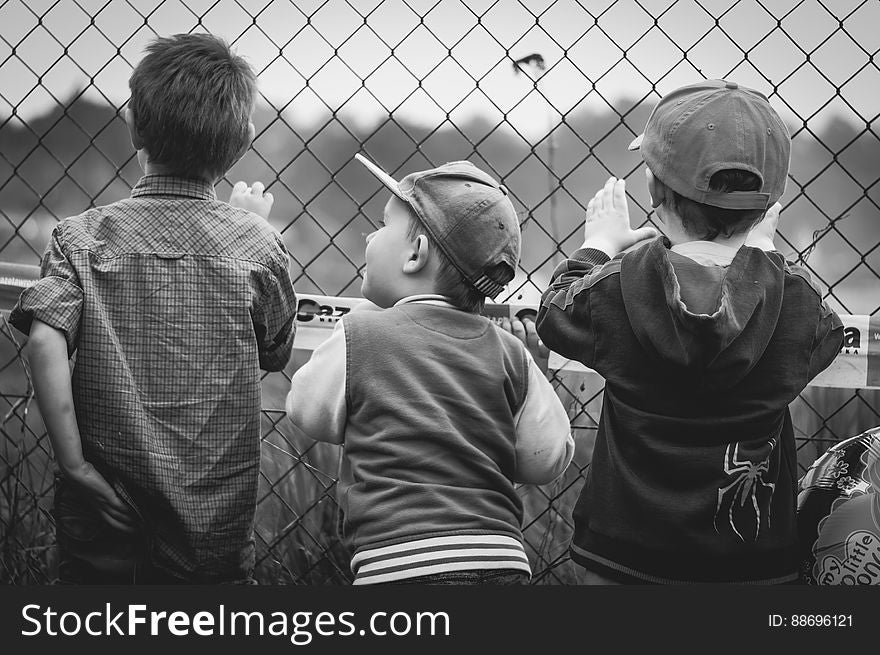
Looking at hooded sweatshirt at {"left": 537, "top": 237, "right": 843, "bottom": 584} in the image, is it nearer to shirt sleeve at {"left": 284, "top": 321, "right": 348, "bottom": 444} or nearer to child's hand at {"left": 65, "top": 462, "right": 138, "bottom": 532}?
shirt sleeve at {"left": 284, "top": 321, "right": 348, "bottom": 444}

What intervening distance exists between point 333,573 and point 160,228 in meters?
1.26

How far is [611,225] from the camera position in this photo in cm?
200

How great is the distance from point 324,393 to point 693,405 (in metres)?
0.71

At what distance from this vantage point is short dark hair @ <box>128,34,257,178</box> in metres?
1.92

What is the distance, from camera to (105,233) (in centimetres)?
189

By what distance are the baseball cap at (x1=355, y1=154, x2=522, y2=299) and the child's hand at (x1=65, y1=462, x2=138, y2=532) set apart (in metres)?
0.83

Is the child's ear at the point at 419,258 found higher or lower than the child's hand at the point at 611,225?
lower

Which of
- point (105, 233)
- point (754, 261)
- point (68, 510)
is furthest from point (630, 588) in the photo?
point (105, 233)

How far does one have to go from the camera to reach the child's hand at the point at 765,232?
1.96 metres

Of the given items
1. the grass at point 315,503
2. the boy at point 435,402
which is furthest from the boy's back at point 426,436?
the grass at point 315,503

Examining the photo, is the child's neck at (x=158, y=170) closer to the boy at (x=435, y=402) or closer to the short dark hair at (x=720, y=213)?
the boy at (x=435, y=402)

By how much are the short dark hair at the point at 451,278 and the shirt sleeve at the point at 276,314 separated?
30cm

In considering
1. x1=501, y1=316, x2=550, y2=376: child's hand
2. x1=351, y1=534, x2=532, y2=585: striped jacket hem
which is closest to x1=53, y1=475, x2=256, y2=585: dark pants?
x1=351, y1=534, x2=532, y2=585: striped jacket hem

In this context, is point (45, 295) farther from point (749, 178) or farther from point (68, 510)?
point (749, 178)
